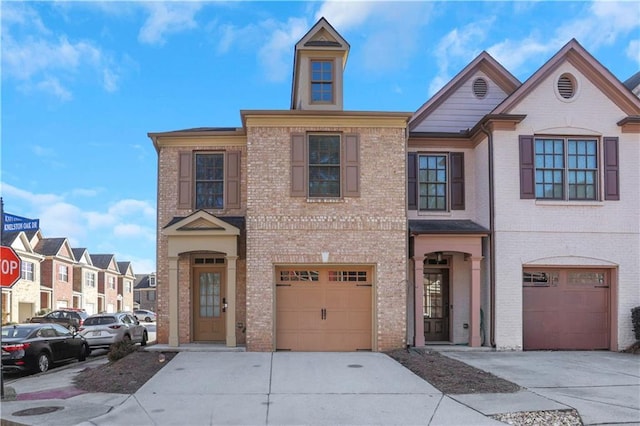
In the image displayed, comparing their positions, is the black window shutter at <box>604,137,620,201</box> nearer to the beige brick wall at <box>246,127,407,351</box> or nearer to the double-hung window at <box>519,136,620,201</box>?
the double-hung window at <box>519,136,620,201</box>

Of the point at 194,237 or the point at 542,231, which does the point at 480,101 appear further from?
the point at 194,237

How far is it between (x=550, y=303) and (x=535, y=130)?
500 cm

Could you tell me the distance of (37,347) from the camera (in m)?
15.0

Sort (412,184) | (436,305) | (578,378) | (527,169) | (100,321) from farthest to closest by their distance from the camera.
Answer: (100,321)
(436,305)
(412,184)
(527,169)
(578,378)

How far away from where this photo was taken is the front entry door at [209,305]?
16.9m

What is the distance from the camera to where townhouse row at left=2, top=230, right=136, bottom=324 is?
3997cm

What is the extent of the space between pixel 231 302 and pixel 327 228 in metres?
3.28

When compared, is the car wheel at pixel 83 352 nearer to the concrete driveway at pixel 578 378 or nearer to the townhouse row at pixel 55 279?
the concrete driveway at pixel 578 378

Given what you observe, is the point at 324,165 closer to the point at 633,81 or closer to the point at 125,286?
the point at 633,81

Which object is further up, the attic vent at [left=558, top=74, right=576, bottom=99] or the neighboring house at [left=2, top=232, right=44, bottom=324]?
the attic vent at [left=558, top=74, right=576, bottom=99]

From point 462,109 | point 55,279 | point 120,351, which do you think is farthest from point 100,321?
point 55,279

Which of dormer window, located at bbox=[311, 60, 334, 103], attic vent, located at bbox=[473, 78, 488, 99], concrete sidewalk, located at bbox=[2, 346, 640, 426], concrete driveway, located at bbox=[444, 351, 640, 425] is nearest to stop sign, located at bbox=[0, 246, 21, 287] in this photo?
concrete sidewalk, located at bbox=[2, 346, 640, 426]

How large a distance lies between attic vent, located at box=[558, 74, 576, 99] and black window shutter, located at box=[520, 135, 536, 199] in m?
1.75

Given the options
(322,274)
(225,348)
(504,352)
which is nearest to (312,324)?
(322,274)
